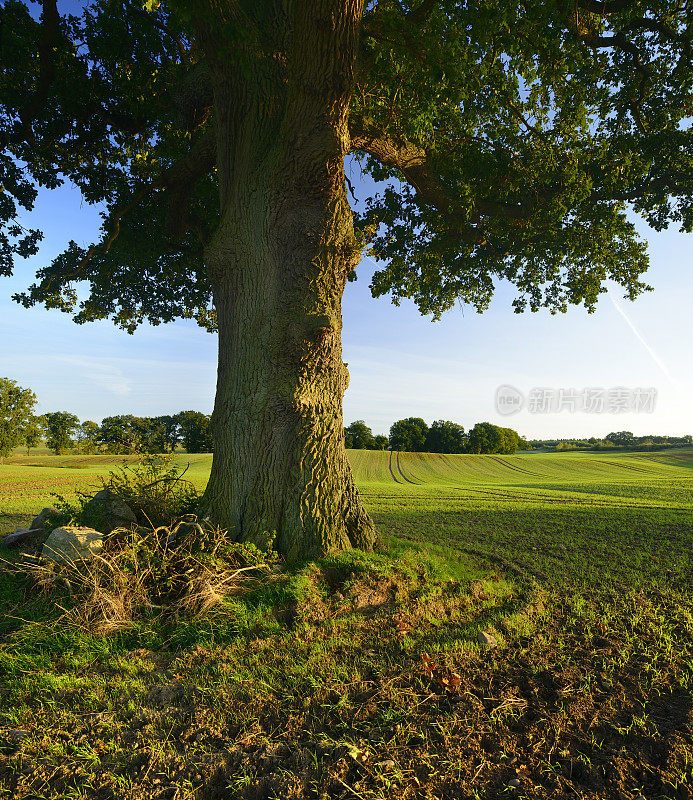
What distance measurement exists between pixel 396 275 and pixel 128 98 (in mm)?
6975

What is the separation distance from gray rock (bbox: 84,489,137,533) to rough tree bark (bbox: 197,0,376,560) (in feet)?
3.13

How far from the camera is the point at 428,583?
4.23 metres

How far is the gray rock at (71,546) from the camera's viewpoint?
3.83m

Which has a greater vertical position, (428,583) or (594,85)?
(594,85)

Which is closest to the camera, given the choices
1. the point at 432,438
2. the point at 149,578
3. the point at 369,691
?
the point at 369,691

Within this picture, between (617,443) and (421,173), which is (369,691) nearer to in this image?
(421,173)

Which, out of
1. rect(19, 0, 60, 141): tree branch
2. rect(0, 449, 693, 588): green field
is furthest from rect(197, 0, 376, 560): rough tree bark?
rect(19, 0, 60, 141): tree branch

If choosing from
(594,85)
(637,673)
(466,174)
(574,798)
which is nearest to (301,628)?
(574,798)

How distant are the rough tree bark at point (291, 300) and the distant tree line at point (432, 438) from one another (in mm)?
57893

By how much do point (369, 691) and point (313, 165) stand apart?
538 cm

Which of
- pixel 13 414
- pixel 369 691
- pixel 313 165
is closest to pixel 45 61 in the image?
pixel 313 165

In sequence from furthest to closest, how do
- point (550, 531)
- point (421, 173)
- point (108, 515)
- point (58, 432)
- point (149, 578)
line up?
point (58, 432) < point (421, 173) < point (550, 531) < point (108, 515) < point (149, 578)

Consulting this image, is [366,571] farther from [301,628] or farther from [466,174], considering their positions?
[466,174]

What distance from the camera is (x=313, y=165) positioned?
4.88 metres
